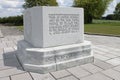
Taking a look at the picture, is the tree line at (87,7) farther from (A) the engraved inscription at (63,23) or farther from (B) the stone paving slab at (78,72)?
(B) the stone paving slab at (78,72)

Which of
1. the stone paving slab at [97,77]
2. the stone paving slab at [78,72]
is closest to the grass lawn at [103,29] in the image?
the stone paving slab at [78,72]

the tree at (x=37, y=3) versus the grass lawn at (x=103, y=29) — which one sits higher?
the tree at (x=37, y=3)

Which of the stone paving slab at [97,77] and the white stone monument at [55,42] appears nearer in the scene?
the stone paving slab at [97,77]

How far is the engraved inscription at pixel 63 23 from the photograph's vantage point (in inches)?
161

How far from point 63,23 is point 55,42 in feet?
2.04

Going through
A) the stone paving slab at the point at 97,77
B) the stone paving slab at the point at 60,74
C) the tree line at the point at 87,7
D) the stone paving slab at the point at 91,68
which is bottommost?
the stone paving slab at the point at 97,77

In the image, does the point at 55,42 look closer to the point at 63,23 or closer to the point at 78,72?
the point at 63,23

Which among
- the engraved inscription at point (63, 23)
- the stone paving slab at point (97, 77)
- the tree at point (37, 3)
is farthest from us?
the tree at point (37, 3)

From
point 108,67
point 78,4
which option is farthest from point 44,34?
point 78,4

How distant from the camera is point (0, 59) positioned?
16.5 ft

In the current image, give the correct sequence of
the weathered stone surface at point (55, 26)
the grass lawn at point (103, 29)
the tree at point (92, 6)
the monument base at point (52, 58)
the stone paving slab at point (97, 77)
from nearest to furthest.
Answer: the stone paving slab at point (97, 77), the monument base at point (52, 58), the weathered stone surface at point (55, 26), the grass lawn at point (103, 29), the tree at point (92, 6)

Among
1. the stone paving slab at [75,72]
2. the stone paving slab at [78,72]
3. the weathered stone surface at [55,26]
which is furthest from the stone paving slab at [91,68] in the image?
the weathered stone surface at [55,26]

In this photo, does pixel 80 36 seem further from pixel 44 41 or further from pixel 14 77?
pixel 14 77

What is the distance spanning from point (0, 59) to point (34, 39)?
5.68ft
